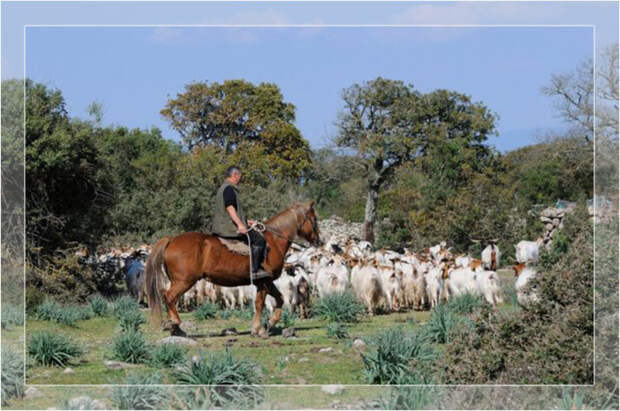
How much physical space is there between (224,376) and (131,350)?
264cm

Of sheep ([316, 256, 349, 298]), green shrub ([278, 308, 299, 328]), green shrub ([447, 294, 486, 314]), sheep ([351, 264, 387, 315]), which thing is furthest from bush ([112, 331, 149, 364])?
sheep ([316, 256, 349, 298])

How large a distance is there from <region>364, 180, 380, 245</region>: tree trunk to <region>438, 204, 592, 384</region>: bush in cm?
2323

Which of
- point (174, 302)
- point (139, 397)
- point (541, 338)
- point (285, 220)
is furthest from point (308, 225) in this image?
point (139, 397)

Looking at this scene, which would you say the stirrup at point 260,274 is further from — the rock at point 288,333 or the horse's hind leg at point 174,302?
the horse's hind leg at point 174,302

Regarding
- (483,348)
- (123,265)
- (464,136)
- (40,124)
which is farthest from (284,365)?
(464,136)

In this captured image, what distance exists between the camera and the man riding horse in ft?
43.3

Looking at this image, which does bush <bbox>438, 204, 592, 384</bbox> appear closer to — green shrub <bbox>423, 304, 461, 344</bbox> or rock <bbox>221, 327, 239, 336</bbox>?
green shrub <bbox>423, 304, 461, 344</bbox>

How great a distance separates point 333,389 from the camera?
9344mm

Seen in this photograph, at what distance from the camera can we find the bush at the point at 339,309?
1642 cm

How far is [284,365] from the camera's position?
436 inches

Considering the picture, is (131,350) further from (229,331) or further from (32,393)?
(229,331)

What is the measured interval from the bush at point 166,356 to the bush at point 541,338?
3179 millimetres

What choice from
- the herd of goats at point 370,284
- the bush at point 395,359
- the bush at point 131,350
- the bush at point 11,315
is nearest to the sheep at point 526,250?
the herd of goats at point 370,284

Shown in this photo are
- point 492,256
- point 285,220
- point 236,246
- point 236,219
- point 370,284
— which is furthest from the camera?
point 492,256
